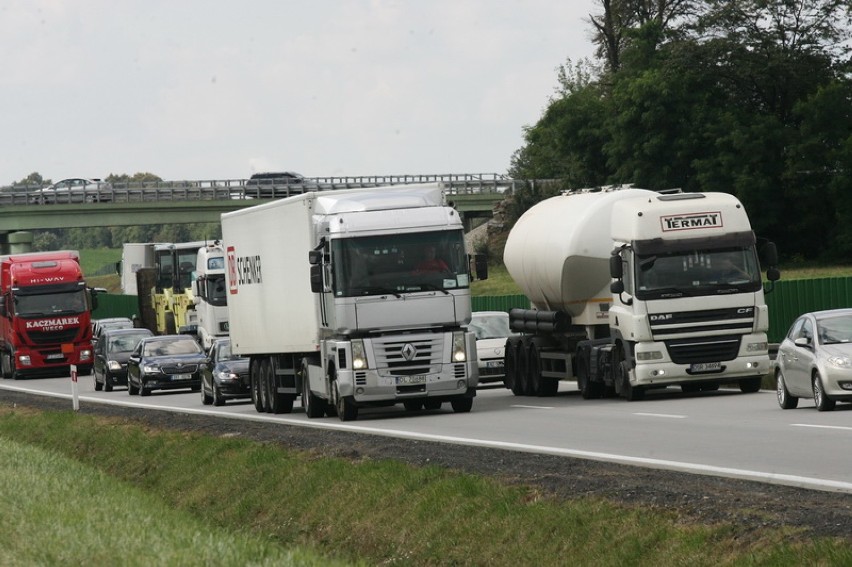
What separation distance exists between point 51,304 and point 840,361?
139 feet

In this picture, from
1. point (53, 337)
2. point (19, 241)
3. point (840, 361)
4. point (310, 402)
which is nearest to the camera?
point (840, 361)

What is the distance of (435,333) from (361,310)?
4.14 feet

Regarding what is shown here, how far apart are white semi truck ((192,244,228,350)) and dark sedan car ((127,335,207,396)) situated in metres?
7.31

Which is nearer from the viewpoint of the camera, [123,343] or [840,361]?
[840,361]

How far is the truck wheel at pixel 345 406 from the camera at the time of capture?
27703 millimetres

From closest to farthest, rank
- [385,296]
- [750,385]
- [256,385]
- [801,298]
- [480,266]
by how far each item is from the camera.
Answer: [385,296] < [480,266] < [750,385] < [256,385] < [801,298]

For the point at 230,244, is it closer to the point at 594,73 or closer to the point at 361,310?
the point at 361,310

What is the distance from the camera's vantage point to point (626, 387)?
30078 millimetres

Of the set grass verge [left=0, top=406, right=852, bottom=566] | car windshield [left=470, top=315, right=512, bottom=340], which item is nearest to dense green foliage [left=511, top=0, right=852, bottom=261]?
car windshield [left=470, top=315, right=512, bottom=340]

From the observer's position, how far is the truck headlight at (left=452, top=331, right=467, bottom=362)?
90.8 feet

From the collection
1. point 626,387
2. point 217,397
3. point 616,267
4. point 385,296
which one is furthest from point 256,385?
point 616,267

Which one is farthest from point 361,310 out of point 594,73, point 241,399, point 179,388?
point 594,73

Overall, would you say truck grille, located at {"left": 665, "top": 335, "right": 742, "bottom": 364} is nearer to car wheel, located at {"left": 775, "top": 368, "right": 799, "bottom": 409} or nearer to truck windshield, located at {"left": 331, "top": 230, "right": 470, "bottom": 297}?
car wheel, located at {"left": 775, "top": 368, "right": 799, "bottom": 409}

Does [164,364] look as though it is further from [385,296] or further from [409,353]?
[385,296]
